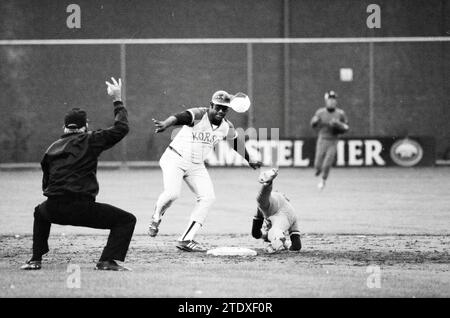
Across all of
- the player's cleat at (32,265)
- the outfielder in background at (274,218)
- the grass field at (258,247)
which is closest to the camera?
the grass field at (258,247)

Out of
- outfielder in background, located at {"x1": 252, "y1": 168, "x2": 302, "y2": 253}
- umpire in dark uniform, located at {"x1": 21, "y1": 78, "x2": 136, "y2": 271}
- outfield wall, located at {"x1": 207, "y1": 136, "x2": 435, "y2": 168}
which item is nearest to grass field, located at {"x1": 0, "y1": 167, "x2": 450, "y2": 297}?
outfielder in background, located at {"x1": 252, "y1": 168, "x2": 302, "y2": 253}

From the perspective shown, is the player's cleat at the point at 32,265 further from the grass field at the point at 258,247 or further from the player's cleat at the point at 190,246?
the player's cleat at the point at 190,246

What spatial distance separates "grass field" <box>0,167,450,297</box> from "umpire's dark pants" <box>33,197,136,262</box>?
27 cm

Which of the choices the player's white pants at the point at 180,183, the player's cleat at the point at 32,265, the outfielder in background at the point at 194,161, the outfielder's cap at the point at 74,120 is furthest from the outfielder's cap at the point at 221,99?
the player's cleat at the point at 32,265

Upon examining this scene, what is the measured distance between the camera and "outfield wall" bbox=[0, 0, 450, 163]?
85.9 feet

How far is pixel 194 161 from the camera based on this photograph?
37.3ft

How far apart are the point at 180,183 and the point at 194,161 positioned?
0.33 m

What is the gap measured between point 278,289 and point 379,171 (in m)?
17.7

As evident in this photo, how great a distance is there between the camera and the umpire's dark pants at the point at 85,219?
29.6ft

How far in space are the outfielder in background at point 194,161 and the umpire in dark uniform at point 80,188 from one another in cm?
188

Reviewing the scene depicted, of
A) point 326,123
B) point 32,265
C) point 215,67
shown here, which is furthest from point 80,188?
point 215,67

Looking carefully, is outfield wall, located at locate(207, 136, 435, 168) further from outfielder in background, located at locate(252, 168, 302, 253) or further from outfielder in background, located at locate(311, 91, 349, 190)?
outfielder in background, located at locate(252, 168, 302, 253)

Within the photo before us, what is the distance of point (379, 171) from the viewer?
83.6ft
